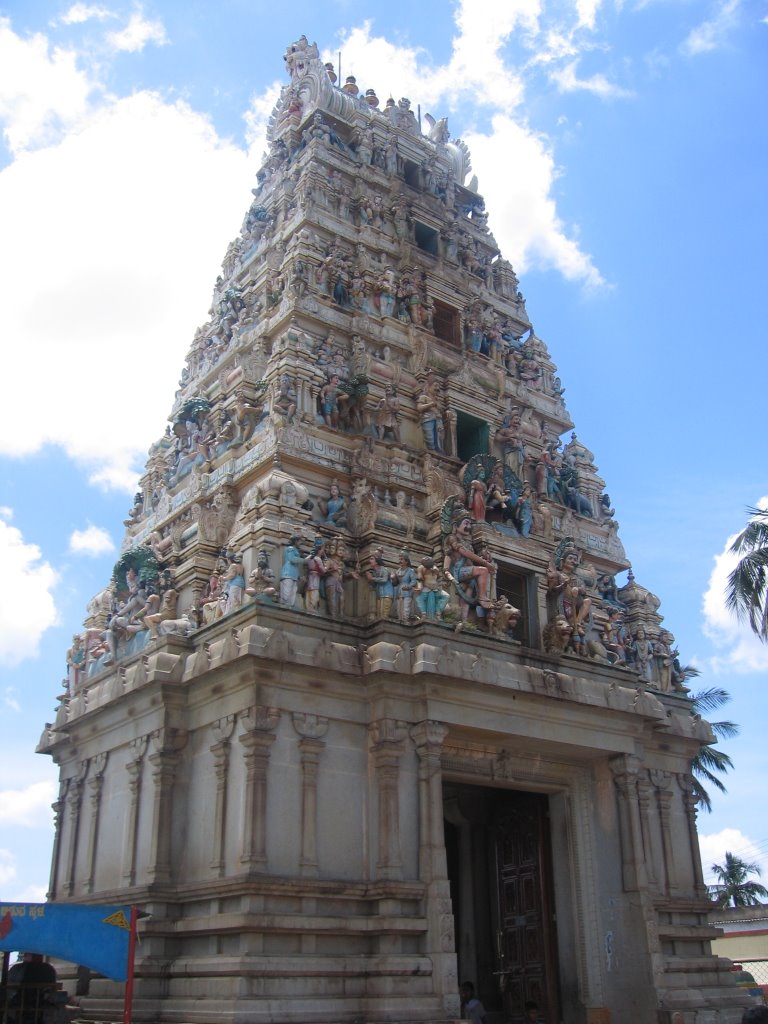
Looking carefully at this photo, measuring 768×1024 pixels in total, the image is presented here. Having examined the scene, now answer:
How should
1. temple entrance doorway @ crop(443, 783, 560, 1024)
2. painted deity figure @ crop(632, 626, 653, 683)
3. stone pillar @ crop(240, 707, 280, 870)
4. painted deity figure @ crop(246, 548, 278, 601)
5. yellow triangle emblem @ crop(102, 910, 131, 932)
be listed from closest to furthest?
yellow triangle emblem @ crop(102, 910, 131, 932) → stone pillar @ crop(240, 707, 280, 870) → painted deity figure @ crop(246, 548, 278, 601) → temple entrance doorway @ crop(443, 783, 560, 1024) → painted deity figure @ crop(632, 626, 653, 683)

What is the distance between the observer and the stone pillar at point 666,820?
20453mm

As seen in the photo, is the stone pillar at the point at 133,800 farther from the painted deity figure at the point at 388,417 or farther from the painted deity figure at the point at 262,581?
the painted deity figure at the point at 388,417

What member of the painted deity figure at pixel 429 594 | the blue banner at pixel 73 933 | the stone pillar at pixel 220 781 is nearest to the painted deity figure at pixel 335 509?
the painted deity figure at pixel 429 594

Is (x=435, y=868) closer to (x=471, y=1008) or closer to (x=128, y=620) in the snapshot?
(x=471, y=1008)

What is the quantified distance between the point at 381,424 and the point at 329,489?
236 centimetres

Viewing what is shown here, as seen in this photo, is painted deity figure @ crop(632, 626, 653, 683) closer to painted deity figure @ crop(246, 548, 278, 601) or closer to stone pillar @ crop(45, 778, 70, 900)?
painted deity figure @ crop(246, 548, 278, 601)

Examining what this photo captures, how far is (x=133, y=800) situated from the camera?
18.1 metres

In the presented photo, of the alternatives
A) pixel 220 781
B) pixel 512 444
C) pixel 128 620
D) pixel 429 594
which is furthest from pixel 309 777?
pixel 512 444

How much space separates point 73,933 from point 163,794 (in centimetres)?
420

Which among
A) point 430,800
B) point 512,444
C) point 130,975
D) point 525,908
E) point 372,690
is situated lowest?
point 130,975

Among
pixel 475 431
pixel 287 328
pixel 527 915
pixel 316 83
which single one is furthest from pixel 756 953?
pixel 316 83

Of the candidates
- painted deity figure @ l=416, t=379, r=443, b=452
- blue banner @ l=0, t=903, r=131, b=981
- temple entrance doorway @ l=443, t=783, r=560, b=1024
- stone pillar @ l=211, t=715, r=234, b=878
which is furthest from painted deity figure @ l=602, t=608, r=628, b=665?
blue banner @ l=0, t=903, r=131, b=981

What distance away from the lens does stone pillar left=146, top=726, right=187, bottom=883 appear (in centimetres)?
1678

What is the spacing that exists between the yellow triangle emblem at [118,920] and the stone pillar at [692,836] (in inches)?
496
